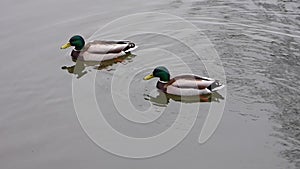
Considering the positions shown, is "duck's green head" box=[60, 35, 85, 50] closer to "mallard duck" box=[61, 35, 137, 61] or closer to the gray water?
"mallard duck" box=[61, 35, 137, 61]

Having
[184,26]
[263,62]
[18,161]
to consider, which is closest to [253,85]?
[263,62]

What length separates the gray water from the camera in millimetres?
7320

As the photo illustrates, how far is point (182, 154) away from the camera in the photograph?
7324mm

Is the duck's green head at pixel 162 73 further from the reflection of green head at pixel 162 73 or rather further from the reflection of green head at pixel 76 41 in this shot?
the reflection of green head at pixel 76 41

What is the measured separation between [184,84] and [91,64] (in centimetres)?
234

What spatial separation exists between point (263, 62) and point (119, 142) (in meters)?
3.07

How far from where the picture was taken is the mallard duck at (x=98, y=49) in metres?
10.1

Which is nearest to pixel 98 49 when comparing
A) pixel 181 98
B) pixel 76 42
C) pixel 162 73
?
pixel 76 42

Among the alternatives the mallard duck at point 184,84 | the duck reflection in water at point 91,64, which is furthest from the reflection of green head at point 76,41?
the mallard duck at point 184,84

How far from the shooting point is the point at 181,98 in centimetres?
886

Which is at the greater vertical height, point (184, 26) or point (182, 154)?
point (184, 26)

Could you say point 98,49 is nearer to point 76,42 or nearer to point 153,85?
point 76,42

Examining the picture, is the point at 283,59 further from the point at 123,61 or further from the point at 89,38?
the point at 89,38

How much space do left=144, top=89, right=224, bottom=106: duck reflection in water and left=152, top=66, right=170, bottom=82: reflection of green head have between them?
25cm
